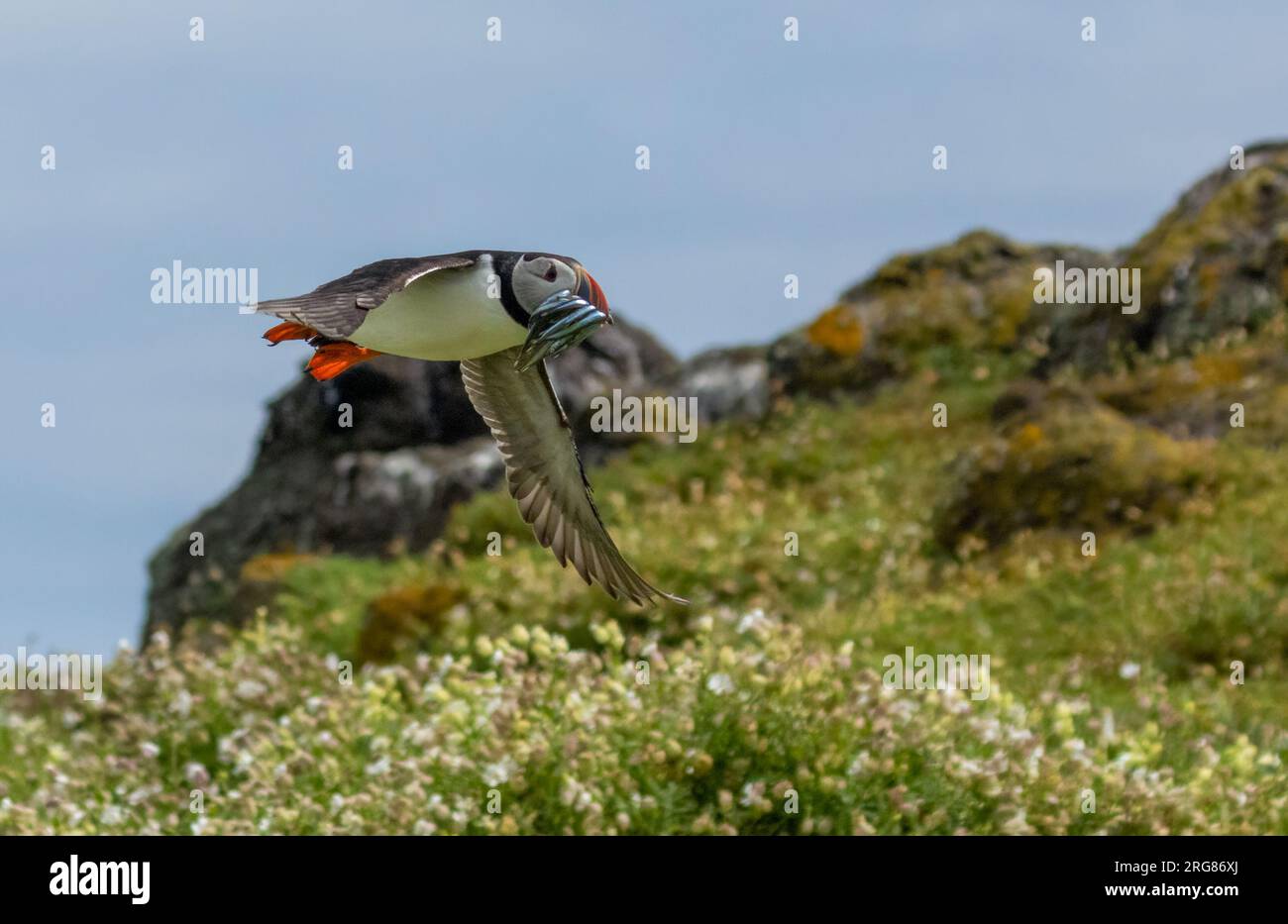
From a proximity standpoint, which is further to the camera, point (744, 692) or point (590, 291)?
point (744, 692)

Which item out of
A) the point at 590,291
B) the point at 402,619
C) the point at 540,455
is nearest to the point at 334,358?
the point at 590,291

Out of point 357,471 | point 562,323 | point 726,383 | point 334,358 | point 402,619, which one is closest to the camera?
point 562,323

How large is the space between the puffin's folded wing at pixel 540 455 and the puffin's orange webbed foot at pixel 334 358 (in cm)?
142

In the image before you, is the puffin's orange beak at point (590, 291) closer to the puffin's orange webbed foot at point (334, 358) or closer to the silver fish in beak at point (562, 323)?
the silver fish in beak at point (562, 323)

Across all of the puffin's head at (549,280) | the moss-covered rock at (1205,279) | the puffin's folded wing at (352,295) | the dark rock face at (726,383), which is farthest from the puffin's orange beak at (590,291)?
the dark rock face at (726,383)

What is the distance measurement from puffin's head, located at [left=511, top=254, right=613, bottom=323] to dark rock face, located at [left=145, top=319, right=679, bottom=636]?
1403cm

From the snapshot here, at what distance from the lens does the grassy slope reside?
22.9 feet

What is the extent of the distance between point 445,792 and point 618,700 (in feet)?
2.93

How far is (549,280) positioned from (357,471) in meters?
15.4

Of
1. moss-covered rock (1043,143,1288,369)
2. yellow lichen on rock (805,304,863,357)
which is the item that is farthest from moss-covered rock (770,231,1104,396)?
moss-covered rock (1043,143,1288,369)

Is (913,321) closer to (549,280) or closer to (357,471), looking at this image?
(357,471)

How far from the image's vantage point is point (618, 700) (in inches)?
293

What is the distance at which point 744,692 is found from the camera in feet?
23.7
